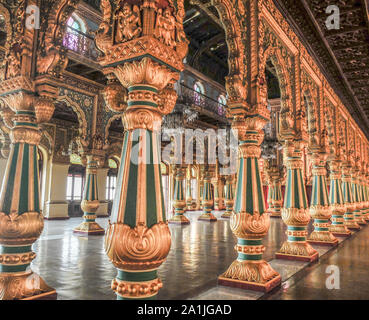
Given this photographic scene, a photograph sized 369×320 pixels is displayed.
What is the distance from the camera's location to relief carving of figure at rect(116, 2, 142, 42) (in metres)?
2.37

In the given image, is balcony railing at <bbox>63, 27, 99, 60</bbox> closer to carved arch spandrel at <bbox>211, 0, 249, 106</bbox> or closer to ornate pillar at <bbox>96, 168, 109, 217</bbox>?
carved arch spandrel at <bbox>211, 0, 249, 106</bbox>

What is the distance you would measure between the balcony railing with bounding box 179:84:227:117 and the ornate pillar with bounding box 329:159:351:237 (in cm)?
595

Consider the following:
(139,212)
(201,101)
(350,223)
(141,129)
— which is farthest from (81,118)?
(350,223)

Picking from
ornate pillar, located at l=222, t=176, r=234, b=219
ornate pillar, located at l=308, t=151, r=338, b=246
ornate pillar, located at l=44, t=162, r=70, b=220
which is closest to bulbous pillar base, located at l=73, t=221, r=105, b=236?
ornate pillar, located at l=44, t=162, r=70, b=220

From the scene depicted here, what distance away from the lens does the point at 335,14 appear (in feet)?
19.8

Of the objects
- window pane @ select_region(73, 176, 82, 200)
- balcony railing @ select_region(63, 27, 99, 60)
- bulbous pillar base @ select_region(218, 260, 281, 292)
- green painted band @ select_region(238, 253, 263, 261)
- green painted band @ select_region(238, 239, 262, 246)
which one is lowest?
bulbous pillar base @ select_region(218, 260, 281, 292)

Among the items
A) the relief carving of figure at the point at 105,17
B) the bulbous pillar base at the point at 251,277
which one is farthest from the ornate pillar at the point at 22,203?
the bulbous pillar base at the point at 251,277

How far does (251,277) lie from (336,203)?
22.0ft

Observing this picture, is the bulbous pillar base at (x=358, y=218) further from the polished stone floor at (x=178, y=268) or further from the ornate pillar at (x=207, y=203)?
the ornate pillar at (x=207, y=203)

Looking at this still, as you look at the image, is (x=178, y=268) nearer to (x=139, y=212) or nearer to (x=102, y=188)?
(x=139, y=212)

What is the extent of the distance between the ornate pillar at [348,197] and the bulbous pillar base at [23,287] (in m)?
10.7

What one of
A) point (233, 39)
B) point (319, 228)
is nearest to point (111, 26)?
point (233, 39)

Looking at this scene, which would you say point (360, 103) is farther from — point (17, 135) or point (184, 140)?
point (17, 135)

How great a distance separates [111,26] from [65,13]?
1.50m
